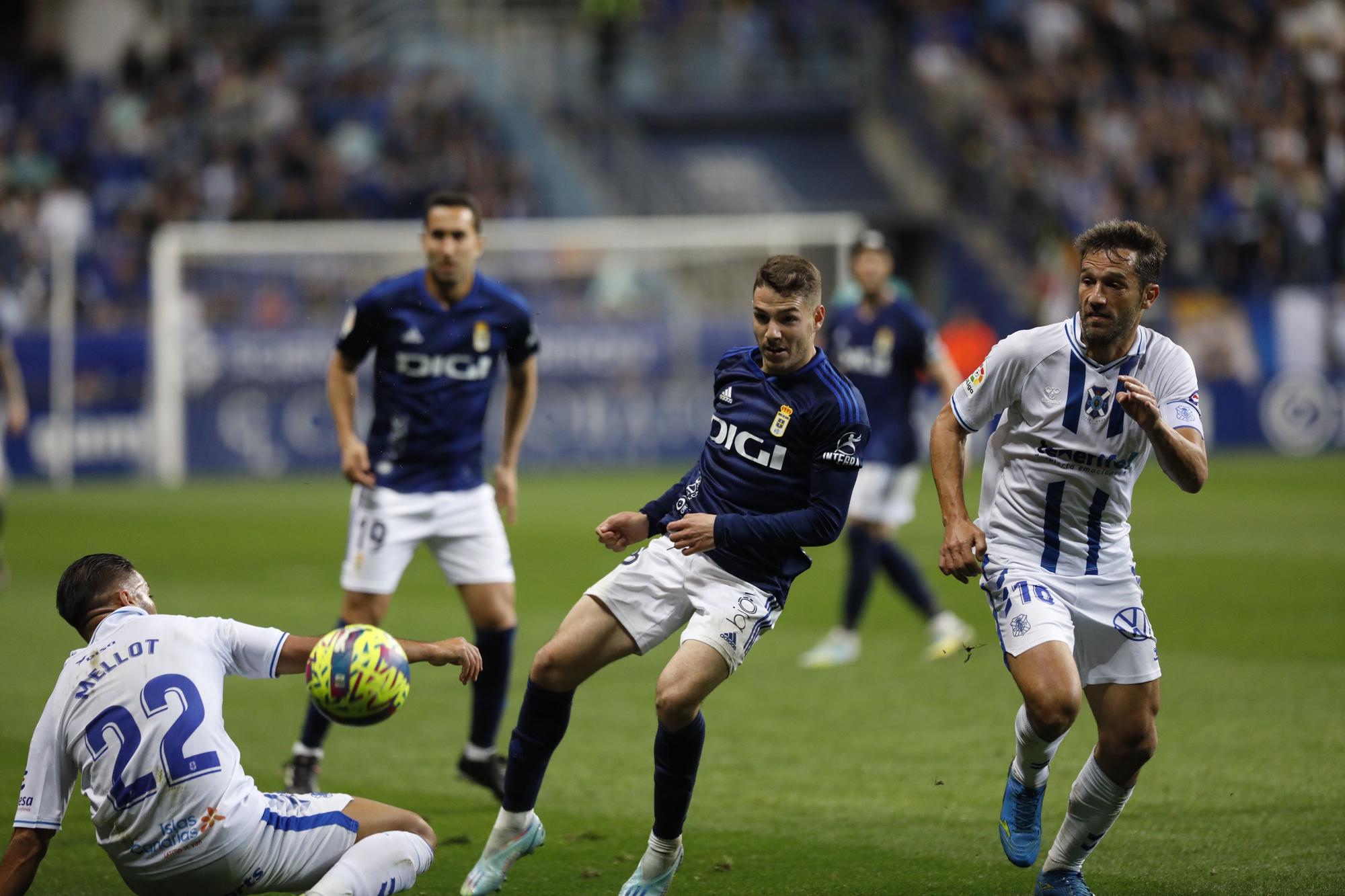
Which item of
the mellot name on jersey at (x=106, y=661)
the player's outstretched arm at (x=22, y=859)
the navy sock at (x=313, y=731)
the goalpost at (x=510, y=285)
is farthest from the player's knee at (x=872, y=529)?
the goalpost at (x=510, y=285)

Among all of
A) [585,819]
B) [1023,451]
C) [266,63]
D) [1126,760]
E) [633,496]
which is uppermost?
[266,63]

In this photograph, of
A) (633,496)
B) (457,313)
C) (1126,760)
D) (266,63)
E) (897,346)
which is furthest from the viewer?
(266,63)

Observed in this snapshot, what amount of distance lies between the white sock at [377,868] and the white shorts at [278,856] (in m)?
0.05

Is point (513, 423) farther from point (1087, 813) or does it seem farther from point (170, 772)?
point (170, 772)

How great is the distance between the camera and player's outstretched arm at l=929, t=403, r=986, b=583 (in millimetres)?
5414

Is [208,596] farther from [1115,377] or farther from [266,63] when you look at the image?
[266,63]

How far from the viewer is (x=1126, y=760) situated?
5.38m

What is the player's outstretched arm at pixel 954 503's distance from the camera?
5.41 m

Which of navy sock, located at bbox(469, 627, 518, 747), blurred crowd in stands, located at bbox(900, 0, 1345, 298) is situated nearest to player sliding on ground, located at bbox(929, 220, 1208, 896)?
navy sock, located at bbox(469, 627, 518, 747)

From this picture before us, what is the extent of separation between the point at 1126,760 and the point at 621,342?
64.3 feet

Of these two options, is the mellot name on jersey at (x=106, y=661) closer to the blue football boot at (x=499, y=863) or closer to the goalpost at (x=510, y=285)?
the blue football boot at (x=499, y=863)

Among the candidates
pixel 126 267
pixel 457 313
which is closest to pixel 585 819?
pixel 457 313

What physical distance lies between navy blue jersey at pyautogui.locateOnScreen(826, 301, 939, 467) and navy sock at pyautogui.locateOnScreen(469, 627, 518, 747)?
3.94 metres

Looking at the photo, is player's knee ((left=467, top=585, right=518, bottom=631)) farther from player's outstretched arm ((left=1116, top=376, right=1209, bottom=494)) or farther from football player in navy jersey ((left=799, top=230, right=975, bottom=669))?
football player in navy jersey ((left=799, top=230, right=975, bottom=669))
